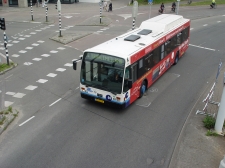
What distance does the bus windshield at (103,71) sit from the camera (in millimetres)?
12078

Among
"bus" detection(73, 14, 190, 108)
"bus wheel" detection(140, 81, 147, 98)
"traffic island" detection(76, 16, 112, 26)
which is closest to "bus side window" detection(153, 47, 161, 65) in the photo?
"bus" detection(73, 14, 190, 108)

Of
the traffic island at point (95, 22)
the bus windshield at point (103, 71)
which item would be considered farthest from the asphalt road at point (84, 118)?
the traffic island at point (95, 22)

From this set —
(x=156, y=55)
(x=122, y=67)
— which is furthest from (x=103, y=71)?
(x=156, y=55)

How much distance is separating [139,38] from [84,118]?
196 inches

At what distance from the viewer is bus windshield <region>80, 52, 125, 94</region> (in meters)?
12.1

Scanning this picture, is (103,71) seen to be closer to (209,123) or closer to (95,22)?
(209,123)

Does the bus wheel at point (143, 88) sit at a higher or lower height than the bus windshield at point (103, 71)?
lower

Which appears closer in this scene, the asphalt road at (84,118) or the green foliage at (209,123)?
the asphalt road at (84,118)

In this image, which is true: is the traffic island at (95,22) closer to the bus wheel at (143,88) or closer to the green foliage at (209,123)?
the bus wheel at (143,88)

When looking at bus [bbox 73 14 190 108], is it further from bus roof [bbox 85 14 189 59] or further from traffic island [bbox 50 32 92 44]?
traffic island [bbox 50 32 92 44]

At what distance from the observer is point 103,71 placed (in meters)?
12.2

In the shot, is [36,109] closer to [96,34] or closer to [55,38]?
[55,38]

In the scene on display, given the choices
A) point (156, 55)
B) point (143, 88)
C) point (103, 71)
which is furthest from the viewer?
point (156, 55)

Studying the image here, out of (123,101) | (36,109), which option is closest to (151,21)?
(123,101)
